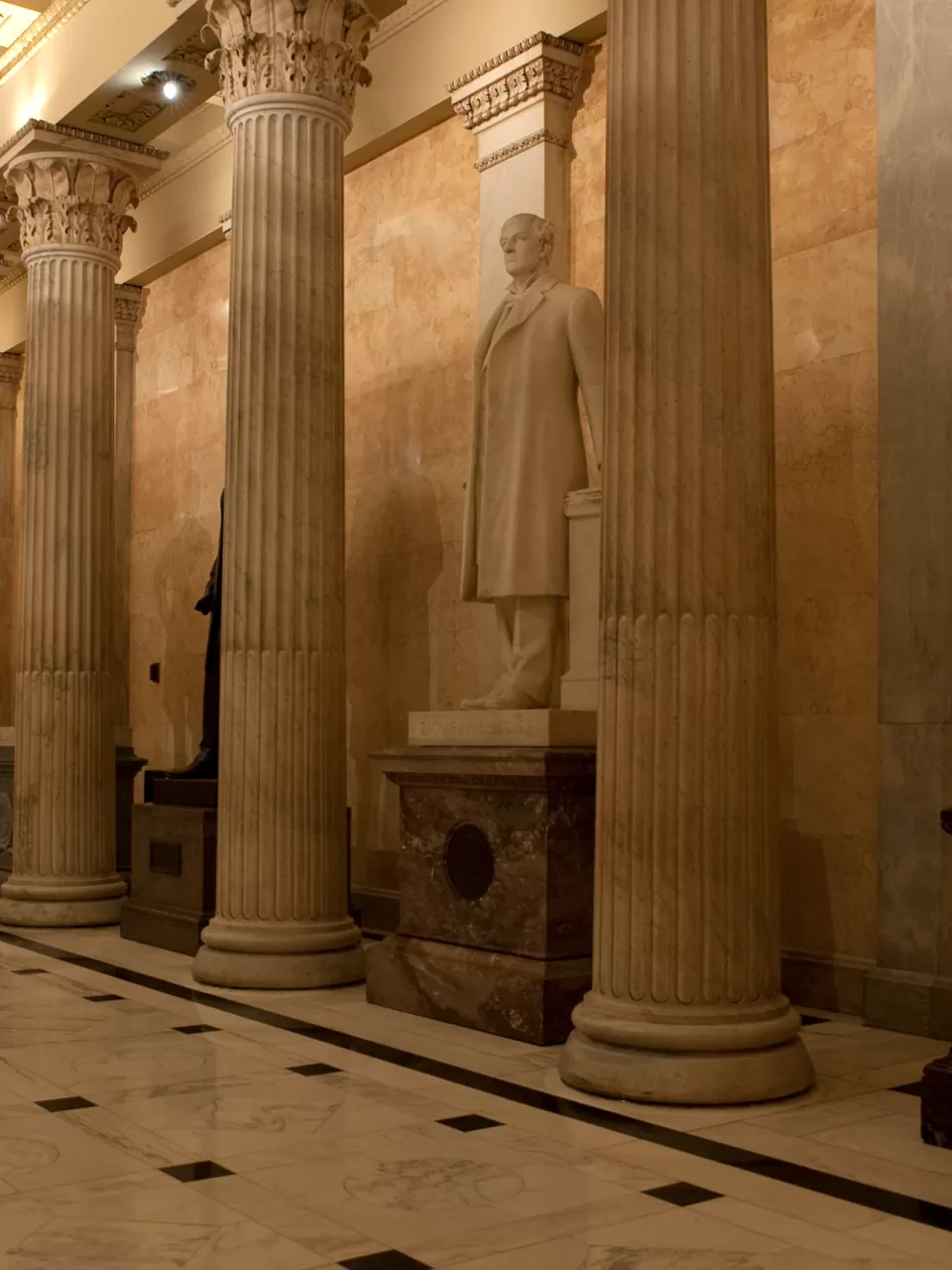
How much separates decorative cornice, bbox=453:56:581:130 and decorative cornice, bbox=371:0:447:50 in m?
1.04

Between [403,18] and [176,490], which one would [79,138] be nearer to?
[403,18]

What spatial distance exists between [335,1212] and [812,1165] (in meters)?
1.48

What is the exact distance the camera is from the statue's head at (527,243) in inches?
292

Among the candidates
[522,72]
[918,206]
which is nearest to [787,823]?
[918,206]

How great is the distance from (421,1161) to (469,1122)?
50cm

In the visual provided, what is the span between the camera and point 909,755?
6.95 m

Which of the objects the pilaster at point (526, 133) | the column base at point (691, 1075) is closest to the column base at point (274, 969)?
the column base at point (691, 1075)

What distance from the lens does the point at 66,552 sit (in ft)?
36.6

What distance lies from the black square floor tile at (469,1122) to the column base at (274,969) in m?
2.83

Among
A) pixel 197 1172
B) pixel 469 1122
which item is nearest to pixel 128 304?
pixel 469 1122

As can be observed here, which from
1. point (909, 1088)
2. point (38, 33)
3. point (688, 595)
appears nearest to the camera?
point (688, 595)

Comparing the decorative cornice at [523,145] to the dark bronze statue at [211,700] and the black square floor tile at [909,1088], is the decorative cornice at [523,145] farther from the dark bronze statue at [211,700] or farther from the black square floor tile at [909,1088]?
the black square floor tile at [909,1088]

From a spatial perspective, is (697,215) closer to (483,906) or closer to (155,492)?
(483,906)

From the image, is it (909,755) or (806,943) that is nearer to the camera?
(909,755)
